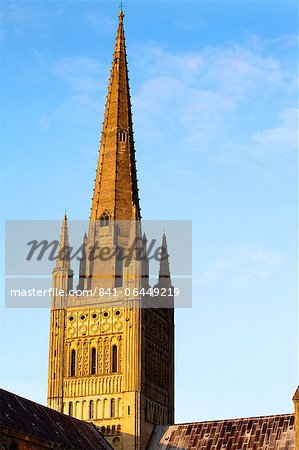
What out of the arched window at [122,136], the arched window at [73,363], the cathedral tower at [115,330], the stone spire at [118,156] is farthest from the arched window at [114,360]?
the arched window at [122,136]

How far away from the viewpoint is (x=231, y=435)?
74375 millimetres

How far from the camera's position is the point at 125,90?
8881cm

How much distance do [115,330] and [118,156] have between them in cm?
1663

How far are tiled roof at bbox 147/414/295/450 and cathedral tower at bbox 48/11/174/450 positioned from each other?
162 centimetres

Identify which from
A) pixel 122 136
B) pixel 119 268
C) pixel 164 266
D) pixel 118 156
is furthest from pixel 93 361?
pixel 122 136

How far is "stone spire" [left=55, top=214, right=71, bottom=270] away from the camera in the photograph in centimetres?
8200

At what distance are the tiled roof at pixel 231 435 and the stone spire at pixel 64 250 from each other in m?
15.6

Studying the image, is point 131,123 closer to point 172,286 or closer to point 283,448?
point 172,286

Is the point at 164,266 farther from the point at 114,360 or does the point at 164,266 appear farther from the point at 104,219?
the point at 114,360

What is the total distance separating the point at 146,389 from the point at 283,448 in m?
12.1

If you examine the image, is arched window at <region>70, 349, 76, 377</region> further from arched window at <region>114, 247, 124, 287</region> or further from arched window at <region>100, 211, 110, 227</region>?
arched window at <region>100, 211, 110, 227</region>

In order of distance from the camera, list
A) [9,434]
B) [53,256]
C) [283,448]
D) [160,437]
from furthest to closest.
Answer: [53,256], [160,437], [283,448], [9,434]

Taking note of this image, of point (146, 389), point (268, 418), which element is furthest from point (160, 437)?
point (268, 418)

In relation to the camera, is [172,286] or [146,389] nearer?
[146,389]
